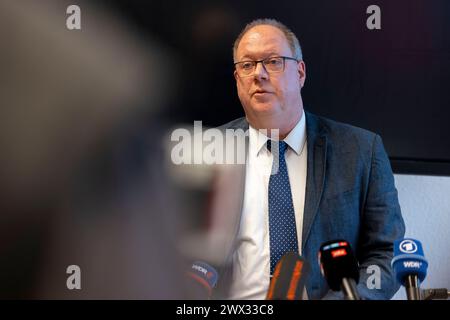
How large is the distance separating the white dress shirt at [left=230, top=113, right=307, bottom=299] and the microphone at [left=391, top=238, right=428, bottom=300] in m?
0.51

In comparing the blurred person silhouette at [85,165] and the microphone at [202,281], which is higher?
the blurred person silhouette at [85,165]

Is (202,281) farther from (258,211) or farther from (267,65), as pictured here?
(267,65)

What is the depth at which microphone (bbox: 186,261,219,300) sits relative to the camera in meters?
1.59

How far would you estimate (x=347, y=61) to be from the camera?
221 cm

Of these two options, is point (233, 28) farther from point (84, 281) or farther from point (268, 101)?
point (84, 281)

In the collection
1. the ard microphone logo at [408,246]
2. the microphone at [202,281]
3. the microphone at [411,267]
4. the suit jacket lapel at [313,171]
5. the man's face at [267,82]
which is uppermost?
the man's face at [267,82]

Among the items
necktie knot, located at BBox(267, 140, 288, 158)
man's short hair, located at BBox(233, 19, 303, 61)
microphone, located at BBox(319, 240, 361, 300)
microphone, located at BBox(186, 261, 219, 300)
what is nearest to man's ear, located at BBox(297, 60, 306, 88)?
man's short hair, located at BBox(233, 19, 303, 61)

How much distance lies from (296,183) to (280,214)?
110mm

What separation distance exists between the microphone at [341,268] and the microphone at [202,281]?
424mm

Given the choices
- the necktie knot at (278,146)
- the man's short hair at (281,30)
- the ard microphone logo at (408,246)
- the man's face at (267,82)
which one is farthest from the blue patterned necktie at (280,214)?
the ard microphone logo at (408,246)

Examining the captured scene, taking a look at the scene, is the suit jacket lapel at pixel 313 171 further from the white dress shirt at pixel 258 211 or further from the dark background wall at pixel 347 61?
the dark background wall at pixel 347 61

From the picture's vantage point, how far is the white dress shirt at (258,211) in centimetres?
183

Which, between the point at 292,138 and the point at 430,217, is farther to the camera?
the point at 430,217

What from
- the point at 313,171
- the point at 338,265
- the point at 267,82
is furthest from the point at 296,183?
the point at 338,265
